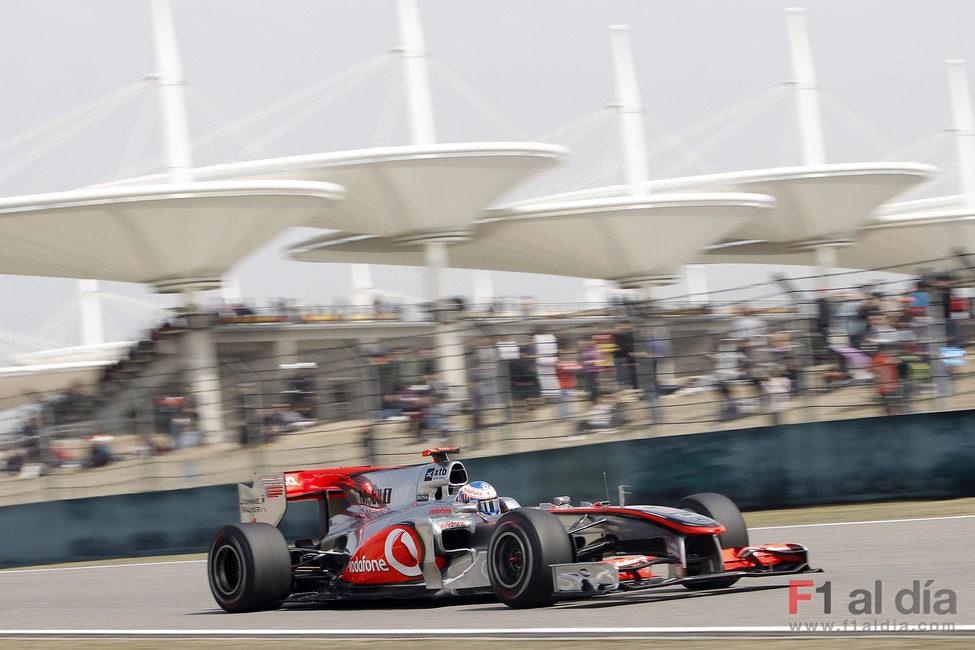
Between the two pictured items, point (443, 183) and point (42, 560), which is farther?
point (443, 183)

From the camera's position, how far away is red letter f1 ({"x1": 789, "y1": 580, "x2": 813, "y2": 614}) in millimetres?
6306

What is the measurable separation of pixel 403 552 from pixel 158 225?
24.2 m

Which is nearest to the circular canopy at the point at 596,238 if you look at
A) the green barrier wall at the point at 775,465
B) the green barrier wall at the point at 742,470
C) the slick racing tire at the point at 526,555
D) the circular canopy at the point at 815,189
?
the circular canopy at the point at 815,189

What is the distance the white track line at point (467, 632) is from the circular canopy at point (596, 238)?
30.5m

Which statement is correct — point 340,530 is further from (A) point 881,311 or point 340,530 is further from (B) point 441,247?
(B) point 441,247

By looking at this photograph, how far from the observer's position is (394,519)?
8.38m

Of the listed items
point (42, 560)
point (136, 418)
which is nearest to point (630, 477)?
point (136, 418)

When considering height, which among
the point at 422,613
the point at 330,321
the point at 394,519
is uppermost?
Answer: the point at 330,321

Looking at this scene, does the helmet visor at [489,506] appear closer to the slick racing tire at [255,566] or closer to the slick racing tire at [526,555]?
the slick racing tire at [526,555]

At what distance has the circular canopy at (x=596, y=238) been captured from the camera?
134 ft

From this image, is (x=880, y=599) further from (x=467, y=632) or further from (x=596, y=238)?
(x=596, y=238)

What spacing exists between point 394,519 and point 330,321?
119 ft

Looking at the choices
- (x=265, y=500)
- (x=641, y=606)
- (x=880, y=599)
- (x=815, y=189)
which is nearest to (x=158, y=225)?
(x=265, y=500)

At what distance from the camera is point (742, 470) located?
12.8 m
